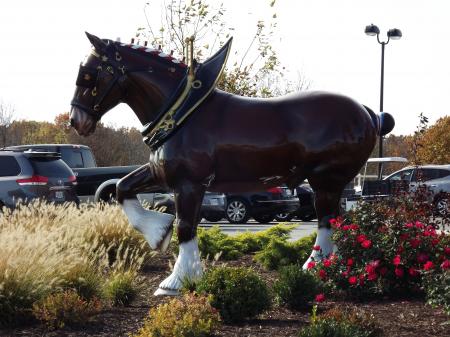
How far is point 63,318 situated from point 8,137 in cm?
4279

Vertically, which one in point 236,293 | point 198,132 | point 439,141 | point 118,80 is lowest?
point 236,293

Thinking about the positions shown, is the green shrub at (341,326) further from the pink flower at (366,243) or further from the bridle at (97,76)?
the bridle at (97,76)

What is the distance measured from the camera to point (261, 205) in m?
21.4

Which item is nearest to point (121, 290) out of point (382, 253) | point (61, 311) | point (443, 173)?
point (61, 311)

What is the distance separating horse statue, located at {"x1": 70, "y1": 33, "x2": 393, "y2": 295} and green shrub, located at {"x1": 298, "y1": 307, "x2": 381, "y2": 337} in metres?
2.19

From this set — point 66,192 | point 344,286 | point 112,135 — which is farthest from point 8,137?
point 344,286

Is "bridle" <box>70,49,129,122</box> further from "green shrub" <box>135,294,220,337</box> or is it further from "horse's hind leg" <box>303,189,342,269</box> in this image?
"green shrub" <box>135,294,220,337</box>

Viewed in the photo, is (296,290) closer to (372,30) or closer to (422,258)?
(422,258)

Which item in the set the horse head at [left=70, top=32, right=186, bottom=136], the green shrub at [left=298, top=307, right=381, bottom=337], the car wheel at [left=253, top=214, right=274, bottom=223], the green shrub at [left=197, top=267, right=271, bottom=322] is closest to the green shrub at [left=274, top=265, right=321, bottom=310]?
the green shrub at [left=197, top=267, right=271, bottom=322]

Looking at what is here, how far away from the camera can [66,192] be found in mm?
16281

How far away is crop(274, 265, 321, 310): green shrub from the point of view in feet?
21.2

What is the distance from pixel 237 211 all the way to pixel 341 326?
663 inches

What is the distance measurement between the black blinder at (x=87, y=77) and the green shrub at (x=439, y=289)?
3485mm

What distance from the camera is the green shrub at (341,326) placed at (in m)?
4.77
